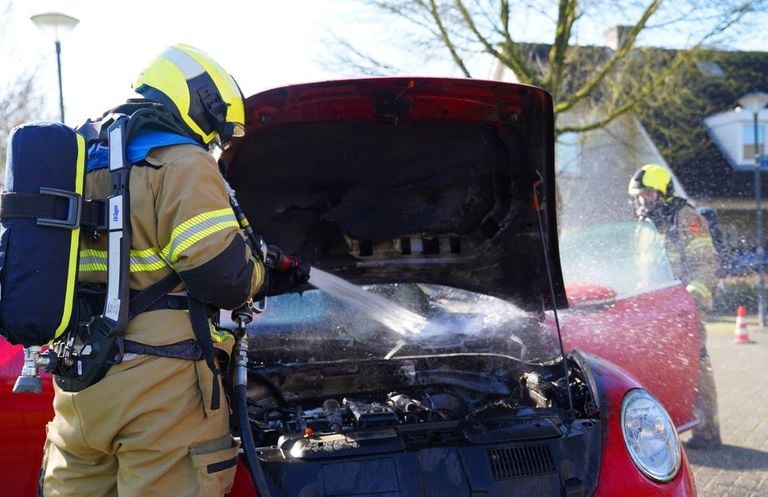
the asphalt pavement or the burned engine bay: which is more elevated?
the burned engine bay

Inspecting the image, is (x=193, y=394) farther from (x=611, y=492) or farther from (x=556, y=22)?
(x=556, y=22)

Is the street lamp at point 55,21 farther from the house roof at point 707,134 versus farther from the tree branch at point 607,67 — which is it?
the house roof at point 707,134

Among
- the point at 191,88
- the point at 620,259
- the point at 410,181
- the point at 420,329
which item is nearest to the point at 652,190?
the point at 620,259

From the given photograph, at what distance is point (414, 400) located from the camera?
323cm

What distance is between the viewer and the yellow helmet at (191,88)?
2.46m

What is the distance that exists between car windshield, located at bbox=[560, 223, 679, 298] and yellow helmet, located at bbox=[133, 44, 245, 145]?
3549 millimetres

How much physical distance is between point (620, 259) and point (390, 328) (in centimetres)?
227

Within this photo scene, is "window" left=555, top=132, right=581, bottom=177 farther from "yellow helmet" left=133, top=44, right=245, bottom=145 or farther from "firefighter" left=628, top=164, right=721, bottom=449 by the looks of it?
"yellow helmet" left=133, top=44, right=245, bottom=145

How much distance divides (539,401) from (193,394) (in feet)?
5.05

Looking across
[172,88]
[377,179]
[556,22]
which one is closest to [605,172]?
[556,22]

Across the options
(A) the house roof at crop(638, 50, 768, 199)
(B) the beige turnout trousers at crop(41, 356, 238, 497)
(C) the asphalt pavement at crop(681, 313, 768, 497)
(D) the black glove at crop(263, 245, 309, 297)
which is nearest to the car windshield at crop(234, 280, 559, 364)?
(D) the black glove at crop(263, 245, 309, 297)

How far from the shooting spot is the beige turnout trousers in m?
2.25

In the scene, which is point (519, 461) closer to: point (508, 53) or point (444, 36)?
point (444, 36)

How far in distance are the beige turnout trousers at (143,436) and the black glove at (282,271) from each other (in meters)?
0.60
